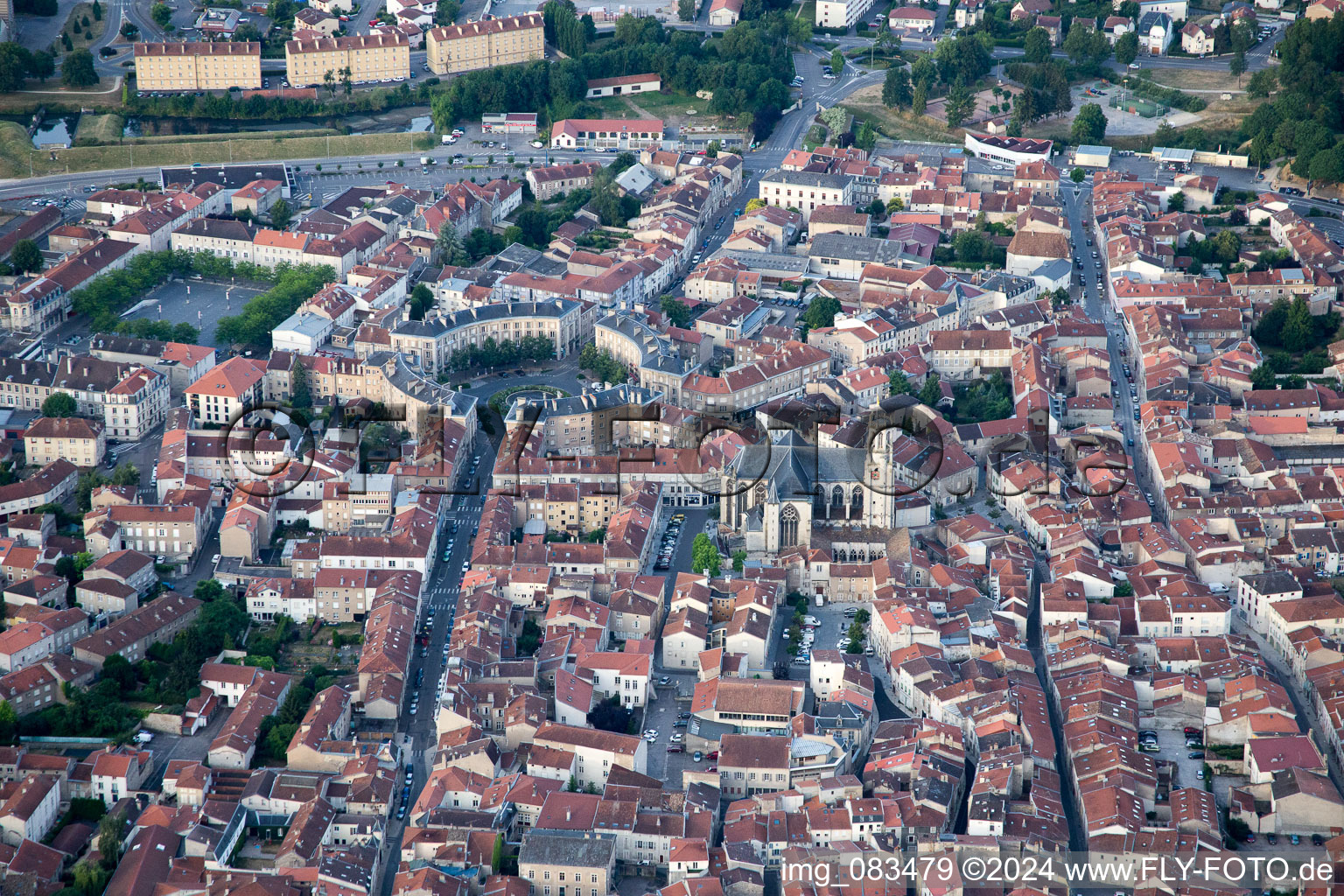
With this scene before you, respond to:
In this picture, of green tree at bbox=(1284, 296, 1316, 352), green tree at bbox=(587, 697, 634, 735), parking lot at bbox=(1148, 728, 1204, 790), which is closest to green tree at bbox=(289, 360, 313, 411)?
green tree at bbox=(587, 697, 634, 735)

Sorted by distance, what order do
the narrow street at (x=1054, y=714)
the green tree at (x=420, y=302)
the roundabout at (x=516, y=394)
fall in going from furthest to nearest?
the green tree at (x=420, y=302) < the roundabout at (x=516, y=394) < the narrow street at (x=1054, y=714)

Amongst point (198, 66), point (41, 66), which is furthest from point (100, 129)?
point (198, 66)

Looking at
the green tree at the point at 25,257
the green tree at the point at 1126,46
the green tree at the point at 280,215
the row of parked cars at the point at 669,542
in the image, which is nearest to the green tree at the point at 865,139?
the green tree at the point at 1126,46

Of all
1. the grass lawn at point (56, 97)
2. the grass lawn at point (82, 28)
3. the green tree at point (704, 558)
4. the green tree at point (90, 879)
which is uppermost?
the grass lawn at point (82, 28)

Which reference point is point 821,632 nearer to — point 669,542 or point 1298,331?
point 669,542

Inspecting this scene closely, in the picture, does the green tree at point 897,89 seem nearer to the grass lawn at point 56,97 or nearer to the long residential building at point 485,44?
the long residential building at point 485,44

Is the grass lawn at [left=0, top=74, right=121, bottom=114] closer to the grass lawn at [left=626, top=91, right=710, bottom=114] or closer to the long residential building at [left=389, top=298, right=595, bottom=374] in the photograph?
the grass lawn at [left=626, top=91, right=710, bottom=114]

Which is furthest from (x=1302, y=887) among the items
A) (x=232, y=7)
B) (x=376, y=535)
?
(x=232, y=7)
